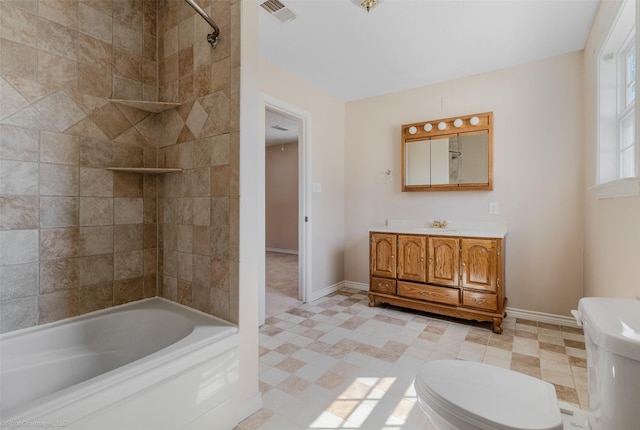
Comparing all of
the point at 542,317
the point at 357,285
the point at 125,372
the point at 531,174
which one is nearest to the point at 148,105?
the point at 125,372

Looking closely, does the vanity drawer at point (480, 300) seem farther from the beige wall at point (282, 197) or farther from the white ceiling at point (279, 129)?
the beige wall at point (282, 197)

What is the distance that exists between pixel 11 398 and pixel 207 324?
0.82 metres

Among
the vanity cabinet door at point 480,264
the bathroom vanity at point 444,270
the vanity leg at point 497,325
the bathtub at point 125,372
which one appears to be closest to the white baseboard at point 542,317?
the bathroom vanity at point 444,270

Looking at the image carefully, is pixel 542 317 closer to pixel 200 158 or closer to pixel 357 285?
pixel 357 285

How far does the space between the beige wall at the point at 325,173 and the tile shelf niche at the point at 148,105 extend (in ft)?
4.44

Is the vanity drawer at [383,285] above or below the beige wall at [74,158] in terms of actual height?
below

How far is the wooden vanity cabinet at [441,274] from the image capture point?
2.55 metres

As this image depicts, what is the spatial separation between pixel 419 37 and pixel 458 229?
182 centimetres

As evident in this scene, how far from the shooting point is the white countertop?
2.68m

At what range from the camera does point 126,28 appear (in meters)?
1.85

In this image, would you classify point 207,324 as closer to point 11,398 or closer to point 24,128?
point 11,398

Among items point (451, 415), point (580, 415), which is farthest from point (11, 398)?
point (580, 415)

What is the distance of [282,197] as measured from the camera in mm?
7191

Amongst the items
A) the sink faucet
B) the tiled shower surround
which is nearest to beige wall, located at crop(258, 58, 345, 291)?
the sink faucet
